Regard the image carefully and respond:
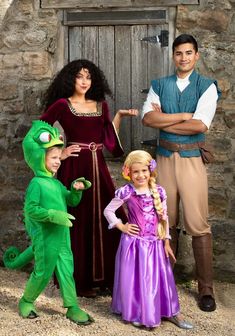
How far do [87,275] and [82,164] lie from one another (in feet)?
2.67

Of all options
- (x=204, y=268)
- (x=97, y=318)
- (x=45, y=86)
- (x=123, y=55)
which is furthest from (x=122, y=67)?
(x=97, y=318)

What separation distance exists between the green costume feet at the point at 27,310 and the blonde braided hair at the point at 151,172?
0.92 meters

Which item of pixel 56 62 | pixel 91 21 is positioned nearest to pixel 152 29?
pixel 91 21

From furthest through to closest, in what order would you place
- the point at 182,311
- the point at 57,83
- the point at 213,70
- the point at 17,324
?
the point at 213,70
the point at 57,83
the point at 182,311
the point at 17,324

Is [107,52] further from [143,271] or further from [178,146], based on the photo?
[143,271]

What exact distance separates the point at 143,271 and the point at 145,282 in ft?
0.22

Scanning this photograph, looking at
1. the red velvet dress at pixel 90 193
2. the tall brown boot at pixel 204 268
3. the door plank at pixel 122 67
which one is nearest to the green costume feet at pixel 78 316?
the red velvet dress at pixel 90 193

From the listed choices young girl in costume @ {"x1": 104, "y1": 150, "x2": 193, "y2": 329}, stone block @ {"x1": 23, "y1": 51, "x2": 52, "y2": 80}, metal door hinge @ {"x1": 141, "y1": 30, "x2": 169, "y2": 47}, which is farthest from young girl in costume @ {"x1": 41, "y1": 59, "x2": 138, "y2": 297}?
metal door hinge @ {"x1": 141, "y1": 30, "x2": 169, "y2": 47}

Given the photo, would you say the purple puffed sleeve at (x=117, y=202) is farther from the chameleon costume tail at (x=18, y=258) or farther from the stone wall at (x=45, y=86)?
the stone wall at (x=45, y=86)

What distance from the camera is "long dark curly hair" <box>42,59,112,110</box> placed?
412 cm

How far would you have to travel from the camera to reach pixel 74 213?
4.14 metres

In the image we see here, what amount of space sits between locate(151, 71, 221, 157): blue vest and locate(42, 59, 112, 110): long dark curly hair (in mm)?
466

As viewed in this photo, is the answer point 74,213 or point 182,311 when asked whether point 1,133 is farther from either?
point 182,311

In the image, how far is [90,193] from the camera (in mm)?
4117
